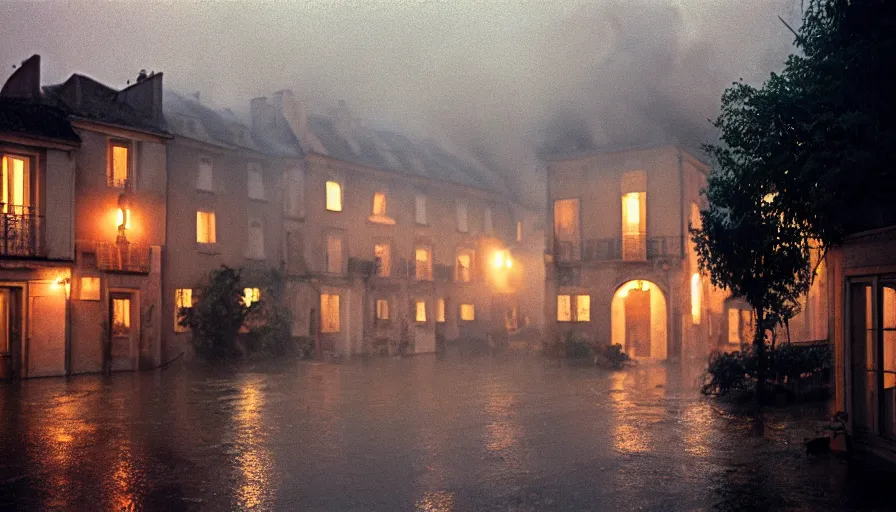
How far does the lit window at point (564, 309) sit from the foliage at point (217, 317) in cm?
1497

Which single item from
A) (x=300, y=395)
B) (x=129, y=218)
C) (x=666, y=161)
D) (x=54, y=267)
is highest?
(x=666, y=161)

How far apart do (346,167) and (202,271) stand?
37.1ft

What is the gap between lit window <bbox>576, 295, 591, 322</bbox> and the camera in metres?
36.6

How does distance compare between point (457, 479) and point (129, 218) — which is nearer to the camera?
point (457, 479)

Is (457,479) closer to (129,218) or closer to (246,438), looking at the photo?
(246,438)

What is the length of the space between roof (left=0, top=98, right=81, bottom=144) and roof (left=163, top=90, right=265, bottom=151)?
675cm

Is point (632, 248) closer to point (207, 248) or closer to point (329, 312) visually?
point (329, 312)

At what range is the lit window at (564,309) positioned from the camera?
36906 mm

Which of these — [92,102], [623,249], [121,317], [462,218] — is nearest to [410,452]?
[121,317]

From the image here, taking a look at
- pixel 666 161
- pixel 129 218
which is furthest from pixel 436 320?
pixel 129 218

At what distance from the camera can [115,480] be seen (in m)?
9.49

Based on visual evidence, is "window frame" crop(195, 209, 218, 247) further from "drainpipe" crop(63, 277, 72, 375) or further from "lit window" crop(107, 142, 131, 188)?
"drainpipe" crop(63, 277, 72, 375)

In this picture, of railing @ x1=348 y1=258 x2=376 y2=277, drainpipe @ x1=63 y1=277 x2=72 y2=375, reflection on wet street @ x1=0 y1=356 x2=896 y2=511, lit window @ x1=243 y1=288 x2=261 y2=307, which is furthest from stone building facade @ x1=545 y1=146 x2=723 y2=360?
Result: drainpipe @ x1=63 y1=277 x2=72 y2=375

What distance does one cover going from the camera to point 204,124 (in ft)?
120
